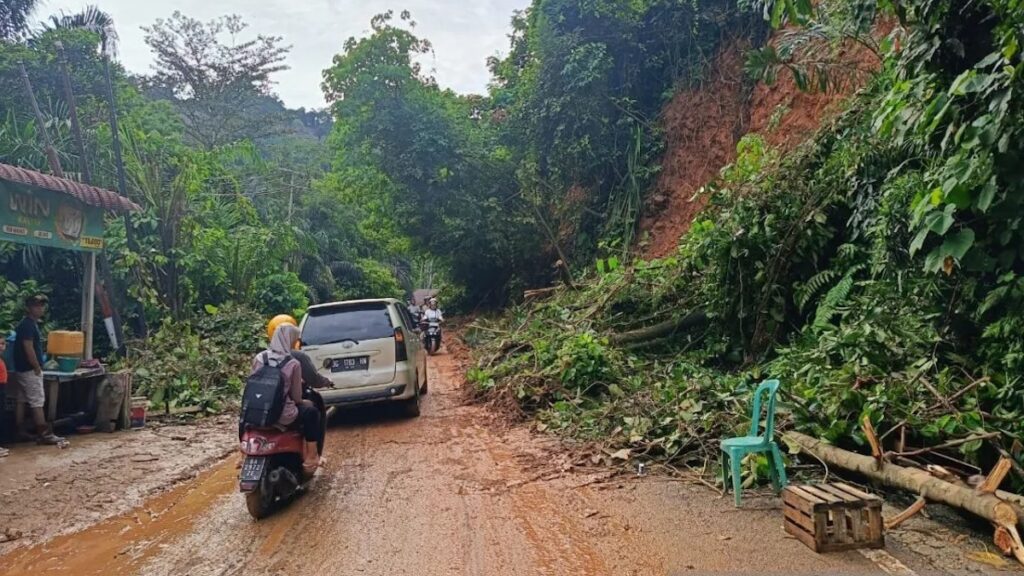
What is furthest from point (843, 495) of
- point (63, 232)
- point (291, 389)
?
point (63, 232)

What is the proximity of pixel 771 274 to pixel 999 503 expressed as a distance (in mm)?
5457

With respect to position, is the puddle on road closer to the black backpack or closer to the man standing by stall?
the black backpack

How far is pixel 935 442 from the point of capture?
16.6 ft

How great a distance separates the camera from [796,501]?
4426 millimetres

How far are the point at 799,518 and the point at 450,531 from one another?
2376mm

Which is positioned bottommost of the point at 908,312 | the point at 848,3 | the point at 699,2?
the point at 908,312

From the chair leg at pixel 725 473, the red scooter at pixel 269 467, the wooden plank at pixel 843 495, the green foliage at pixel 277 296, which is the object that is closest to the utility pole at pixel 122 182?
the green foliage at pixel 277 296

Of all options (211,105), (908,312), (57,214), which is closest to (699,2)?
(908,312)

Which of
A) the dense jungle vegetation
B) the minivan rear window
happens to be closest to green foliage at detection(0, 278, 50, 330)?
the dense jungle vegetation

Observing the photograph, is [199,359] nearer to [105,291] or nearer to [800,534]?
[105,291]

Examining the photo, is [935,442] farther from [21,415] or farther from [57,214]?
[57,214]

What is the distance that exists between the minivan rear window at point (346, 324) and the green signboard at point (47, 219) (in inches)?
137

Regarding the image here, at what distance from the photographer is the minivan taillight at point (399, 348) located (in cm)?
909

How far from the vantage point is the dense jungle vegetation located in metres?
5.26
